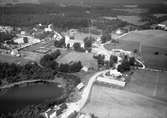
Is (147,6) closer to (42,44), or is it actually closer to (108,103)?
(42,44)

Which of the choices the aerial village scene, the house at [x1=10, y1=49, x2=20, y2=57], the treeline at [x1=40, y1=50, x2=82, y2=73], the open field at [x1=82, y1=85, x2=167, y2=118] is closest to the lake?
the aerial village scene

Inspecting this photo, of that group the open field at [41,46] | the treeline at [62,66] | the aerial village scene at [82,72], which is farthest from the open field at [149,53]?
the open field at [41,46]

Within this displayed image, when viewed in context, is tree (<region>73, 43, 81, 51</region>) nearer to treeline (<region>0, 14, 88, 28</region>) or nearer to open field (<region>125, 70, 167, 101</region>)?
open field (<region>125, 70, 167, 101</region>)

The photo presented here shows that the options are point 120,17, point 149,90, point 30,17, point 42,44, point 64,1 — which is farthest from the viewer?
point 64,1

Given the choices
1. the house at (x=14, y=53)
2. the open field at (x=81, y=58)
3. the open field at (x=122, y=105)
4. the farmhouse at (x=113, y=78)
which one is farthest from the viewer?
the house at (x=14, y=53)

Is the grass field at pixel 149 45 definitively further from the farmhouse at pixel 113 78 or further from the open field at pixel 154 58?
the farmhouse at pixel 113 78

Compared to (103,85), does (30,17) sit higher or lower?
higher

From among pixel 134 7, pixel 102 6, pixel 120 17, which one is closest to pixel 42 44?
pixel 120 17
